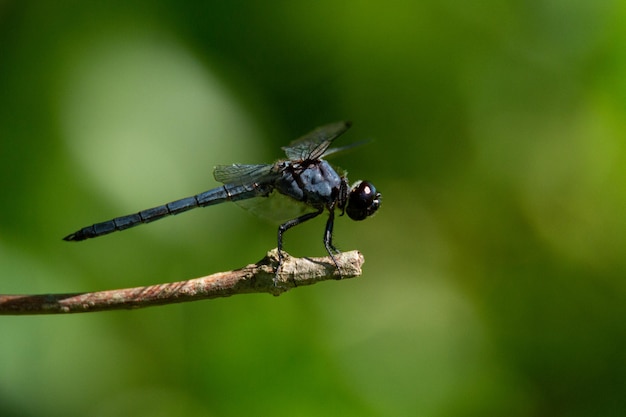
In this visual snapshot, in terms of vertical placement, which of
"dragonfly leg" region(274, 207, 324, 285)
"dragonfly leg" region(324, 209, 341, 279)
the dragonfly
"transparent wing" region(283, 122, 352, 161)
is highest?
"transparent wing" region(283, 122, 352, 161)

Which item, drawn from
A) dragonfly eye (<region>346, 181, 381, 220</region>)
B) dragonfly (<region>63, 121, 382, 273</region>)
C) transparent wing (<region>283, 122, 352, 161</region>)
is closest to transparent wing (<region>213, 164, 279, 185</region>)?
dragonfly (<region>63, 121, 382, 273</region>)

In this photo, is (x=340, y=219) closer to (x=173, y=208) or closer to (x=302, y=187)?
(x=302, y=187)

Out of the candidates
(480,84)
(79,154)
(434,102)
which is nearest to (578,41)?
(480,84)

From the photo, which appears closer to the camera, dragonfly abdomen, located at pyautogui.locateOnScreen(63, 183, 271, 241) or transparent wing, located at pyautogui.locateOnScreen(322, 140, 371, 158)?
dragonfly abdomen, located at pyautogui.locateOnScreen(63, 183, 271, 241)

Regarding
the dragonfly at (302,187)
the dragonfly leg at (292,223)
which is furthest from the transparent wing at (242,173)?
the dragonfly leg at (292,223)

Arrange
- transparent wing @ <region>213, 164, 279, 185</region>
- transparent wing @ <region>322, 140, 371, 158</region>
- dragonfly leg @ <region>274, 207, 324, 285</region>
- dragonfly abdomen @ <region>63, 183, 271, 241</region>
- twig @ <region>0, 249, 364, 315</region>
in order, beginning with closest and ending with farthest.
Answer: twig @ <region>0, 249, 364, 315</region>, dragonfly abdomen @ <region>63, 183, 271, 241</region>, dragonfly leg @ <region>274, 207, 324, 285</region>, transparent wing @ <region>213, 164, 279, 185</region>, transparent wing @ <region>322, 140, 371, 158</region>

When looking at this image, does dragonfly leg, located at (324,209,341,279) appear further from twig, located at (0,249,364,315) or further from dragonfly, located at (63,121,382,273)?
twig, located at (0,249,364,315)
